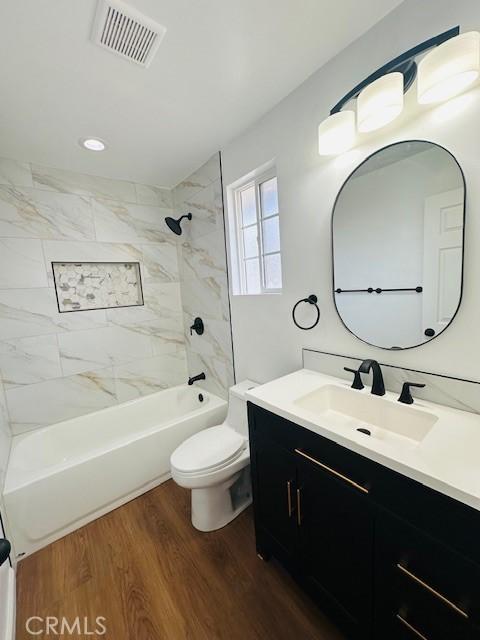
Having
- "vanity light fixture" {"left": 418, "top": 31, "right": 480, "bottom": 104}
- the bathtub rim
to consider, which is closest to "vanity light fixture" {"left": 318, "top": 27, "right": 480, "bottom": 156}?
"vanity light fixture" {"left": 418, "top": 31, "right": 480, "bottom": 104}

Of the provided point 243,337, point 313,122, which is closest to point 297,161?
point 313,122

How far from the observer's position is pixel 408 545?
2.45ft

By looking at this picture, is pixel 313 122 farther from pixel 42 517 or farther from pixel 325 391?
pixel 42 517

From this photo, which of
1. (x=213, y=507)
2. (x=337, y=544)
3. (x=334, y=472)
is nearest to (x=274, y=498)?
(x=337, y=544)

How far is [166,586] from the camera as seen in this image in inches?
50.8

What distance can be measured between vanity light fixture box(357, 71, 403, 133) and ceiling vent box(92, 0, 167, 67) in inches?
33.8

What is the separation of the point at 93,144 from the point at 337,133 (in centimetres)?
162

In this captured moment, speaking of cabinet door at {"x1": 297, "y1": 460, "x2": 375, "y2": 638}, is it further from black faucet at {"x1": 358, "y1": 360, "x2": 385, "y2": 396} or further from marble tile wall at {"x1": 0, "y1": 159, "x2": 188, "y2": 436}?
marble tile wall at {"x1": 0, "y1": 159, "x2": 188, "y2": 436}

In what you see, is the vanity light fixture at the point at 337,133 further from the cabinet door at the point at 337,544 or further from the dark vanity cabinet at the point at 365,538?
the cabinet door at the point at 337,544

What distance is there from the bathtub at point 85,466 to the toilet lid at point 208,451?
0.40 meters

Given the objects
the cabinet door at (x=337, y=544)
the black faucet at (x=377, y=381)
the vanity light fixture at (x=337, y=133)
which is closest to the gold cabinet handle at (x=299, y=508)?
the cabinet door at (x=337, y=544)

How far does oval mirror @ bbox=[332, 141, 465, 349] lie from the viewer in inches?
39.6

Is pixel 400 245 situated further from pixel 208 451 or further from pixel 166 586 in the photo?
pixel 166 586

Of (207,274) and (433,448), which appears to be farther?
(207,274)
